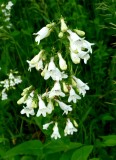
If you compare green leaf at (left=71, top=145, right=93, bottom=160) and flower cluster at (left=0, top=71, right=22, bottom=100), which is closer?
green leaf at (left=71, top=145, right=93, bottom=160)

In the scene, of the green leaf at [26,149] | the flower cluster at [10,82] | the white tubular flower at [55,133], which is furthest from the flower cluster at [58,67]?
the flower cluster at [10,82]

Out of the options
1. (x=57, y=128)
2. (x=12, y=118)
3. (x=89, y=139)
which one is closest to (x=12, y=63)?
(x=12, y=118)

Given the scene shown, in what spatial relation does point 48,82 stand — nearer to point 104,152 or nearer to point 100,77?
point 100,77

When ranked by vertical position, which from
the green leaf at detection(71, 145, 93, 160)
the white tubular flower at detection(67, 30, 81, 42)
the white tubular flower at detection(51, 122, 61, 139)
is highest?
the white tubular flower at detection(67, 30, 81, 42)

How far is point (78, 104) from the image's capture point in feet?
9.51

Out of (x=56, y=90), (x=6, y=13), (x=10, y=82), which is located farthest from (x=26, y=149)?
(x=6, y=13)

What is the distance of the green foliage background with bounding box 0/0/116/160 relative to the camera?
2.42 metres

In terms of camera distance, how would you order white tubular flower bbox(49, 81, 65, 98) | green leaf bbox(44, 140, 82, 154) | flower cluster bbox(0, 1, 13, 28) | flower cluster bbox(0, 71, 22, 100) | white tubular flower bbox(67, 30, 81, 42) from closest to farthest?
white tubular flower bbox(67, 30, 81, 42) < white tubular flower bbox(49, 81, 65, 98) < green leaf bbox(44, 140, 82, 154) < flower cluster bbox(0, 71, 22, 100) < flower cluster bbox(0, 1, 13, 28)

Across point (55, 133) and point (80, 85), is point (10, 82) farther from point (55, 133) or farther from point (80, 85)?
point (80, 85)

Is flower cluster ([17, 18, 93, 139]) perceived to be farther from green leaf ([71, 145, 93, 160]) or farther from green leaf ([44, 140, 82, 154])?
green leaf ([71, 145, 93, 160])

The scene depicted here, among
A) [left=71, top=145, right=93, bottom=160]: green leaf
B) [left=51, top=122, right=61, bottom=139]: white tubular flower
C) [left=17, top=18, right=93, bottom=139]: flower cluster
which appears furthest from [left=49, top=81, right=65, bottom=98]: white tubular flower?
[left=71, top=145, right=93, bottom=160]: green leaf

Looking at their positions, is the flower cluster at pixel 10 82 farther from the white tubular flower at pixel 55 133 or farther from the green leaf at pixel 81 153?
the green leaf at pixel 81 153

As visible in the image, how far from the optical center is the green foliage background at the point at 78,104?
242 cm

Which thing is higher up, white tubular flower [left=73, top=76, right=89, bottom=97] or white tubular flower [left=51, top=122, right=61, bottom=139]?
white tubular flower [left=73, top=76, right=89, bottom=97]
